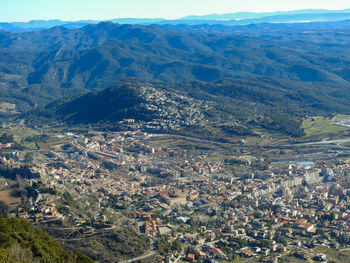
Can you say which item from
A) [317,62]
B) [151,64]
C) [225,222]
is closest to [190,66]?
[151,64]

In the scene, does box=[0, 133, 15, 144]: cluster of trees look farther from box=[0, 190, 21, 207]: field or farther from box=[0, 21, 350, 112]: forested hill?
box=[0, 21, 350, 112]: forested hill

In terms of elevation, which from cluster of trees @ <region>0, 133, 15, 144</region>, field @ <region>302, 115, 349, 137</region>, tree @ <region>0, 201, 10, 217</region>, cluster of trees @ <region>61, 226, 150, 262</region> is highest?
tree @ <region>0, 201, 10, 217</region>

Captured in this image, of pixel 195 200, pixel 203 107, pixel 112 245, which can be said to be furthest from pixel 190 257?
pixel 203 107

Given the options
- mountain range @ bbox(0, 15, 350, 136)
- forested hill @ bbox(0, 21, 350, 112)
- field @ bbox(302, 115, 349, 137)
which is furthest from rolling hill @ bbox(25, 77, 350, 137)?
→ forested hill @ bbox(0, 21, 350, 112)

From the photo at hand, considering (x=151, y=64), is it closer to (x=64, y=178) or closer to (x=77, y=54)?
(x=77, y=54)

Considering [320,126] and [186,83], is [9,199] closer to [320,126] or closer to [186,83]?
[320,126]

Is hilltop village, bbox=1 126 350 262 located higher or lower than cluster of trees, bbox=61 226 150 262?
lower

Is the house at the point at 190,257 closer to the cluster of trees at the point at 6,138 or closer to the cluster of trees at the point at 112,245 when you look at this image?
the cluster of trees at the point at 112,245
